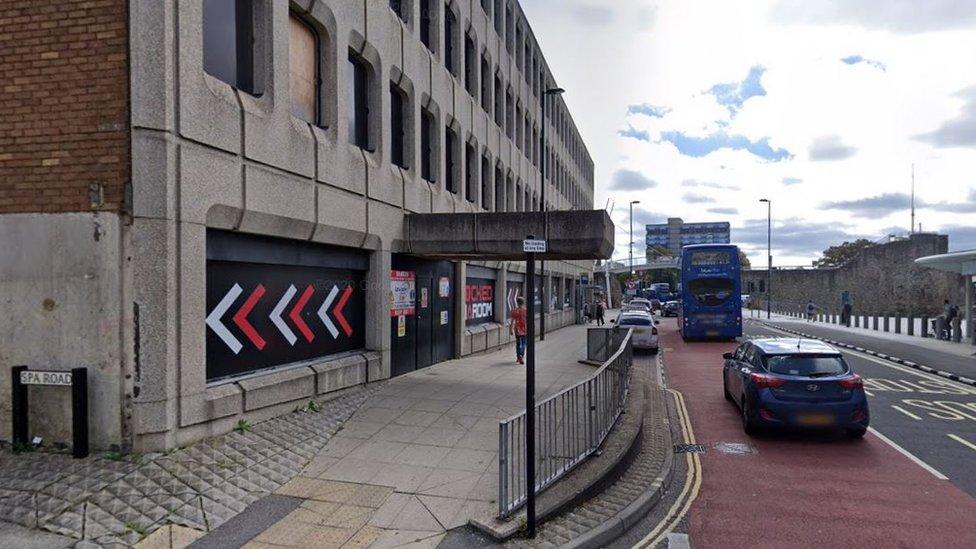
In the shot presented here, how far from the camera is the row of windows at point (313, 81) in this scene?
7711mm

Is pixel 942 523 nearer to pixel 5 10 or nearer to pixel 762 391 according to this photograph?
pixel 762 391

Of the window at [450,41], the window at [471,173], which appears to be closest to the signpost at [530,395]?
the window at [450,41]

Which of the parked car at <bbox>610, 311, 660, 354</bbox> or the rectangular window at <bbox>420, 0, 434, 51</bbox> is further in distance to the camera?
the parked car at <bbox>610, 311, 660, 354</bbox>

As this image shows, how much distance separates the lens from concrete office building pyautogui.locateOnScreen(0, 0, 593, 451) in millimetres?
6270

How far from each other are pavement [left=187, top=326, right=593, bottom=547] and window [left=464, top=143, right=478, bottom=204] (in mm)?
8627

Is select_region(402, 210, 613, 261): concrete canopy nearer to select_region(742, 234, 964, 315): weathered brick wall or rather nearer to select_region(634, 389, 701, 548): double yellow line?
select_region(634, 389, 701, 548): double yellow line

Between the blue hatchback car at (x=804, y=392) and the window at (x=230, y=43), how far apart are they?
27.7ft

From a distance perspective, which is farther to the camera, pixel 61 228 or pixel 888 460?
pixel 888 460

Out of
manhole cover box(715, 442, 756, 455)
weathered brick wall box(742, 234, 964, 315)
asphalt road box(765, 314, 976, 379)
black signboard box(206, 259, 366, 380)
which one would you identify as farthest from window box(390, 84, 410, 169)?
weathered brick wall box(742, 234, 964, 315)

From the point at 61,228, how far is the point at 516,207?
19.9 meters

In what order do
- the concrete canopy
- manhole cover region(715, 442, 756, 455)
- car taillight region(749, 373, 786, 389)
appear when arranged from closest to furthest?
1. manhole cover region(715, 442, 756, 455)
2. car taillight region(749, 373, 786, 389)
3. the concrete canopy

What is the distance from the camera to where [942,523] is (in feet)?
18.1

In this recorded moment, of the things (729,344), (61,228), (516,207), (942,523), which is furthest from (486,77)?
(942,523)

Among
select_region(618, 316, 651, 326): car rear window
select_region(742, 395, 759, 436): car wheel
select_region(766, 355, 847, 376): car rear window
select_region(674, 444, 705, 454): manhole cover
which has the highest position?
select_region(766, 355, 847, 376): car rear window
